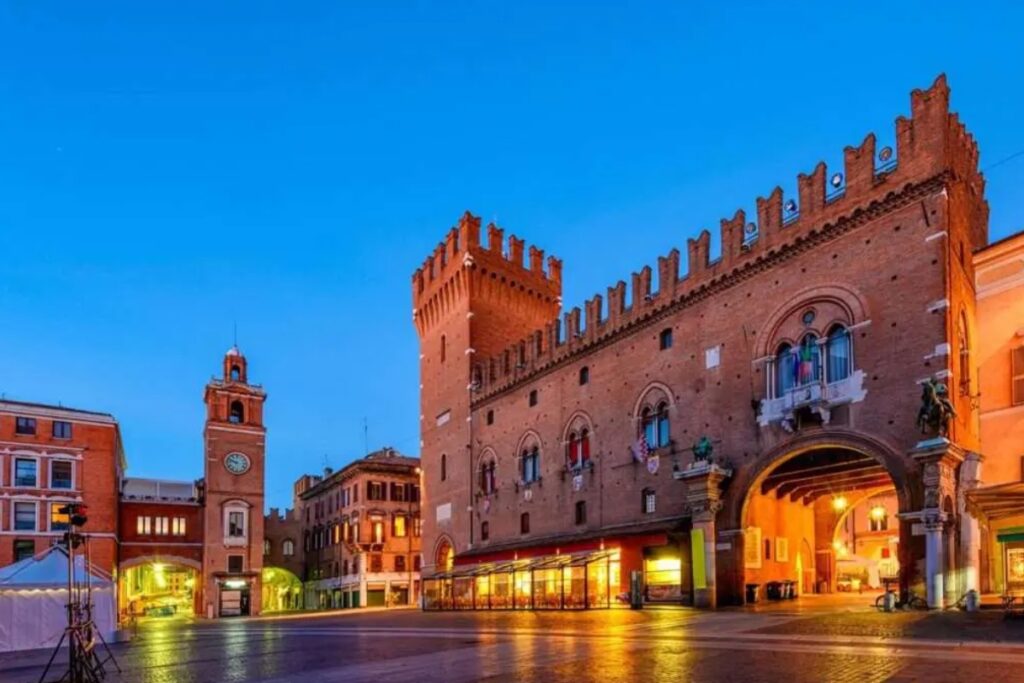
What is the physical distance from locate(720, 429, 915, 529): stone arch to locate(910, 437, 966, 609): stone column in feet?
2.36

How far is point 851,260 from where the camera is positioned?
25266mm

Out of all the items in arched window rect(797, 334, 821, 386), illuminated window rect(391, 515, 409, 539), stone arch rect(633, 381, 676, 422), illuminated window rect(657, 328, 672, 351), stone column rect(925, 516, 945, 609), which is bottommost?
illuminated window rect(391, 515, 409, 539)

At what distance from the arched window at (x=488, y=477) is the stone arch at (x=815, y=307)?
769 inches

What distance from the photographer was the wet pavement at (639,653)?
11812 mm

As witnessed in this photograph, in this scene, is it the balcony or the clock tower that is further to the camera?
the clock tower

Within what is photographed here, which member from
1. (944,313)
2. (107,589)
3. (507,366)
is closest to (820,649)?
(944,313)

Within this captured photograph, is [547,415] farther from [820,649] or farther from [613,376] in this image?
[820,649]

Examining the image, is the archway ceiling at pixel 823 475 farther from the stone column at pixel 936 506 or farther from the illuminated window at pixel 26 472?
the illuminated window at pixel 26 472

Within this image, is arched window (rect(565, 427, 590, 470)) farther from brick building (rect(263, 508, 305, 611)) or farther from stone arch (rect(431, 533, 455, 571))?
brick building (rect(263, 508, 305, 611))

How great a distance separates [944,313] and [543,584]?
18.8 meters

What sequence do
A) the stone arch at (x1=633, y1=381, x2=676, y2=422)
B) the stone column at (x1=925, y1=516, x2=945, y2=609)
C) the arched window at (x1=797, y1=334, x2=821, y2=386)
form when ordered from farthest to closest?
the stone arch at (x1=633, y1=381, x2=676, y2=422)
the arched window at (x1=797, y1=334, x2=821, y2=386)
the stone column at (x1=925, y1=516, x2=945, y2=609)

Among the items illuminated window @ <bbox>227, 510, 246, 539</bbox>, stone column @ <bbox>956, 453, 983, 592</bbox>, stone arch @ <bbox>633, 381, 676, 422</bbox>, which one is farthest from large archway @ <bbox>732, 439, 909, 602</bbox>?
illuminated window @ <bbox>227, 510, 246, 539</bbox>

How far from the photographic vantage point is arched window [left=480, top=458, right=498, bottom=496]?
43781 mm

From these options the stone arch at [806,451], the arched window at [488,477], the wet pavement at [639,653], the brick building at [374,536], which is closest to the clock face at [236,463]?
the brick building at [374,536]
